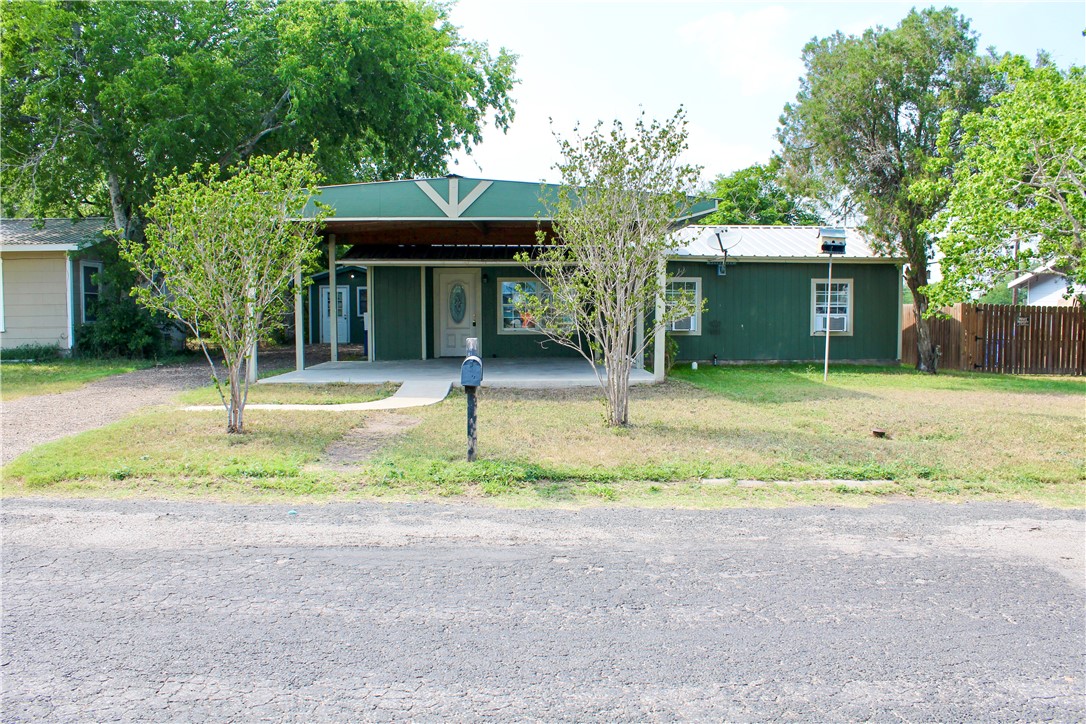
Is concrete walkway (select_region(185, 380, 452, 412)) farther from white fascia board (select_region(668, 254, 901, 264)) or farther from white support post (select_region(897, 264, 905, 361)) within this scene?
white support post (select_region(897, 264, 905, 361))

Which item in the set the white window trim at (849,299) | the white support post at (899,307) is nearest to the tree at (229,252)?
the white window trim at (849,299)

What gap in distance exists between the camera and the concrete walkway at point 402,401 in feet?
32.9

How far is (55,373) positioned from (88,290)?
201 inches

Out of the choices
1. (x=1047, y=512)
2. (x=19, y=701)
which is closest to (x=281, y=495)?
(x=19, y=701)

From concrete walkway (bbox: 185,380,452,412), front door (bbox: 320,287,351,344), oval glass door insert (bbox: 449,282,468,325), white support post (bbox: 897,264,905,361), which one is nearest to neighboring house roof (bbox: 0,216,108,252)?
front door (bbox: 320,287,351,344)

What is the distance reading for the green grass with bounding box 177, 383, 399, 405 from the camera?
10688mm

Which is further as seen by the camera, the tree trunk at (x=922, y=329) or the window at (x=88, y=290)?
the window at (x=88, y=290)

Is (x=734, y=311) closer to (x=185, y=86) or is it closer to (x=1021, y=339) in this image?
(x=1021, y=339)

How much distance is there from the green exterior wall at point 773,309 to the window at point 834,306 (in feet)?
0.36

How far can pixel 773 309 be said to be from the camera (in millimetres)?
17312

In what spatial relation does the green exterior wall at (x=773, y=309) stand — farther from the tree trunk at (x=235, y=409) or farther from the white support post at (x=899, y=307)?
the tree trunk at (x=235, y=409)

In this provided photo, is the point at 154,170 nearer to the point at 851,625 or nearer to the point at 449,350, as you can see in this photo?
the point at 449,350

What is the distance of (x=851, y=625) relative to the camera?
3549mm

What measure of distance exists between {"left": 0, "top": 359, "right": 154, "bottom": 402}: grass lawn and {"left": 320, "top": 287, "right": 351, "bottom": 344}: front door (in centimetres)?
879
